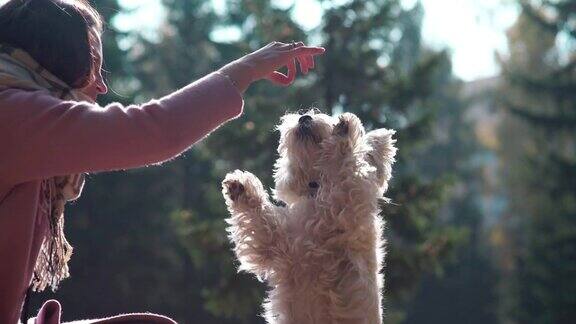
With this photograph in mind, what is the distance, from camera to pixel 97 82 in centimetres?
221

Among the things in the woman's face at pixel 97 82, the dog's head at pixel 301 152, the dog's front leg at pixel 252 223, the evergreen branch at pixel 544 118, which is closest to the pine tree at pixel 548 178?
the evergreen branch at pixel 544 118

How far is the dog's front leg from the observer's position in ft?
12.0

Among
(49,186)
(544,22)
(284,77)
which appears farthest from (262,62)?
(544,22)

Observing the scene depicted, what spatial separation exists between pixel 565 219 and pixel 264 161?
11043 mm

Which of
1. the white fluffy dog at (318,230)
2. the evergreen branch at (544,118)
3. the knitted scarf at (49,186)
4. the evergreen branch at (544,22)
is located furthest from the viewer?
the evergreen branch at (544,22)

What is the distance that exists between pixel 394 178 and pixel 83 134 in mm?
11447

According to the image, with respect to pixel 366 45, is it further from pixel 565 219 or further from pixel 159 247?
pixel 565 219

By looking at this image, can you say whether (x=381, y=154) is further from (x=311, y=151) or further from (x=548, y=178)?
(x=548, y=178)

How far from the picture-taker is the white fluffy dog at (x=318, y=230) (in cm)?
359

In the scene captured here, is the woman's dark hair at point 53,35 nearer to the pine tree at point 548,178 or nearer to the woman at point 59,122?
the woman at point 59,122

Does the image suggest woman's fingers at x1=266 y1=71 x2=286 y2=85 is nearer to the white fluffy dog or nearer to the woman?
the woman

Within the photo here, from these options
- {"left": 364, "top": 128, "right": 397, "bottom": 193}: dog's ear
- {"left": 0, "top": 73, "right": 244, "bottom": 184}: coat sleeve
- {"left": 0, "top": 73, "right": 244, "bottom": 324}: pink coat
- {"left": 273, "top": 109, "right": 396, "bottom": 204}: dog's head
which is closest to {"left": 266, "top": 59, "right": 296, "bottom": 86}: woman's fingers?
{"left": 0, "top": 73, "right": 244, "bottom": 324}: pink coat

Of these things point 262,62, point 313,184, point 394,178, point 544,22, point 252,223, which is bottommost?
point 262,62

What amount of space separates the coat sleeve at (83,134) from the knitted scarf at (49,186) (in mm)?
76
